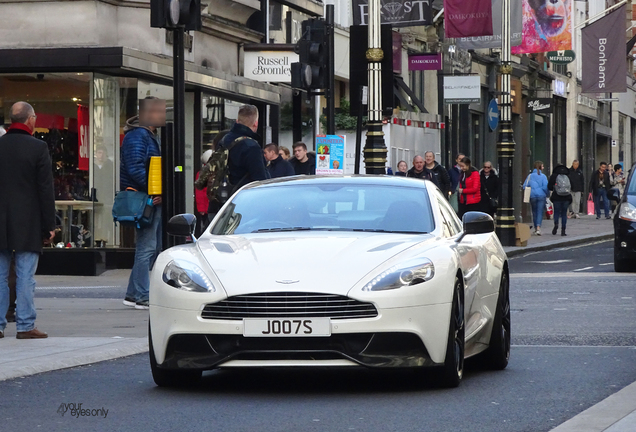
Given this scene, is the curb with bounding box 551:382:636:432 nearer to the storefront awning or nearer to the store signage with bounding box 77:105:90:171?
the storefront awning

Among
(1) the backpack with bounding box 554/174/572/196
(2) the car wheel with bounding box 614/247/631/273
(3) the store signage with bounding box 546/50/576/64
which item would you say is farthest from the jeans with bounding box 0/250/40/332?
(3) the store signage with bounding box 546/50/576/64

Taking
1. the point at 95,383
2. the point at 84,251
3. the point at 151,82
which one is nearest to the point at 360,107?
the point at 151,82

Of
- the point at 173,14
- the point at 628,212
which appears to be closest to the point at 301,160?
the point at 628,212

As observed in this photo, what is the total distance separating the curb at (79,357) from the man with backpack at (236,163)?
3.40 metres

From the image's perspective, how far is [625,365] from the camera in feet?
31.6

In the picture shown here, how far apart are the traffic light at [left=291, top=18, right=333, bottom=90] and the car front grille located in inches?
448

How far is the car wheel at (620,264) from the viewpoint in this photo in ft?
68.1

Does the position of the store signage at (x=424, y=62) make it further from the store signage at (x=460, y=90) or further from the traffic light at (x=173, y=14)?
the traffic light at (x=173, y=14)

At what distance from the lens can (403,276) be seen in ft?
26.3

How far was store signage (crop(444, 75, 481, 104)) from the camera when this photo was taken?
3369cm

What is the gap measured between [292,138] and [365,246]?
23.0 metres

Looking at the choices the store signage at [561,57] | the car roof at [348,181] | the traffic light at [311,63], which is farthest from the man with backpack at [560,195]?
the car roof at [348,181]

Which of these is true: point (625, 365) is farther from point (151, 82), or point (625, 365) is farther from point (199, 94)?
point (199, 94)

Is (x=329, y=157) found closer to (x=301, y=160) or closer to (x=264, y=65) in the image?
Answer: (x=301, y=160)
